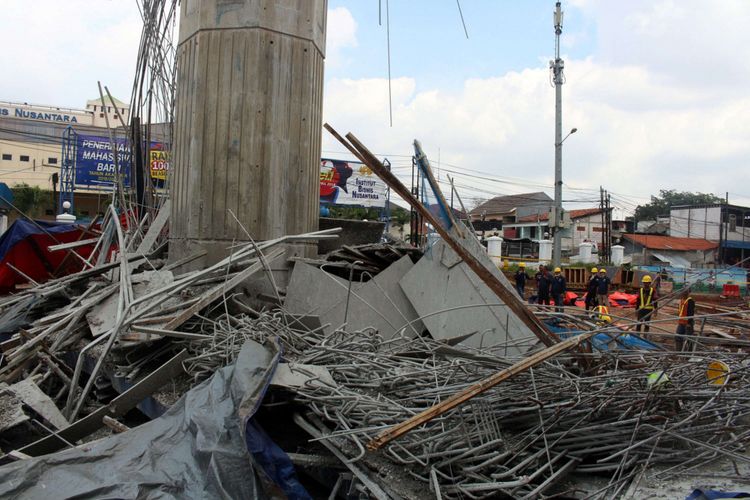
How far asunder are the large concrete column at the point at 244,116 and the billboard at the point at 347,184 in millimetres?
15625

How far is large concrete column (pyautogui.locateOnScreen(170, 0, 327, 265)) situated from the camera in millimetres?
5957

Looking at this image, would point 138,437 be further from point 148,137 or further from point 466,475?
point 148,137

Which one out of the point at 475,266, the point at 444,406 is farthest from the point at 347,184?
the point at 444,406

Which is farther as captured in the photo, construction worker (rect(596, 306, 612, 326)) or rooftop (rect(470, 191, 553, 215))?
rooftop (rect(470, 191, 553, 215))

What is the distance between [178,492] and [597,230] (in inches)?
1850

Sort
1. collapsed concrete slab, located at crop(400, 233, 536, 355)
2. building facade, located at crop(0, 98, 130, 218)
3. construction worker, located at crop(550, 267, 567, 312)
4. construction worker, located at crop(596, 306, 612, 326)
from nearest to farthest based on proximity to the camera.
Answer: construction worker, located at crop(596, 306, 612, 326) → collapsed concrete slab, located at crop(400, 233, 536, 355) → construction worker, located at crop(550, 267, 567, 312) → building facade, located at crop(0, 98, 130, 218)

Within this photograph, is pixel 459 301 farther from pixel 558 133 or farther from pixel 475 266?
pixel 558 133

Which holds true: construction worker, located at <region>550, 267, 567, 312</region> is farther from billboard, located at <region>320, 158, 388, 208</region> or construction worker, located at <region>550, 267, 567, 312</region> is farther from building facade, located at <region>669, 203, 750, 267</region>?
building facade, located at <region>669, 203, 750, 267</region>

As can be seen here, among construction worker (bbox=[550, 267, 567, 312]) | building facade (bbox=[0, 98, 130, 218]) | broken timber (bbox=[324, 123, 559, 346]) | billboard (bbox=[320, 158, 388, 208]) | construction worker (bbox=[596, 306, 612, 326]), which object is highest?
building facade (bbox=[0, 98, 130, 218])

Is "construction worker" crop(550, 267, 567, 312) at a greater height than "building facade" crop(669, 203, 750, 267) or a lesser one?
lesser

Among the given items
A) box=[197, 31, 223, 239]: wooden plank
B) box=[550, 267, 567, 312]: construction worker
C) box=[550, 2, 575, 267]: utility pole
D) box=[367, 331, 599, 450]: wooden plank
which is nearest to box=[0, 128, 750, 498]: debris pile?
box=[367, 331, 599, 450]: wooden plank

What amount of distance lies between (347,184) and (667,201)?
58.4 meters

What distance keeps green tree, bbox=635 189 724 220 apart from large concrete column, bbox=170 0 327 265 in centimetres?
6573

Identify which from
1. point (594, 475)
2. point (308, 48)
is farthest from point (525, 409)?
point (308, 48)
